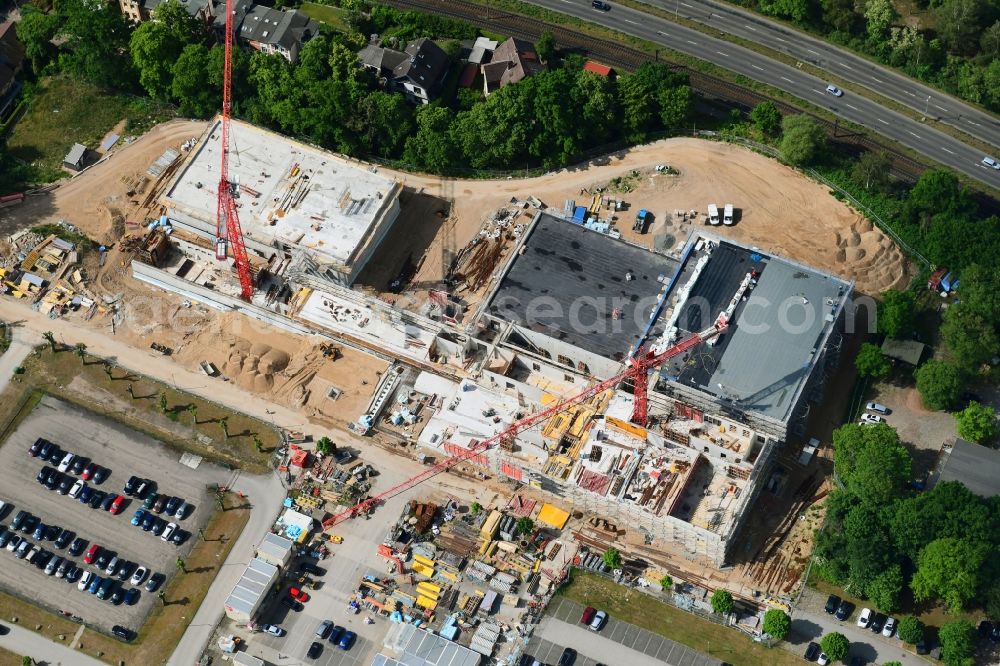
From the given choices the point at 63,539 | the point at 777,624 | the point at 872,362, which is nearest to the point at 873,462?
the point at 872,362

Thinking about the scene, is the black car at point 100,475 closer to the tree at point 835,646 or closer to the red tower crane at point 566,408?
the red tower crane at point 566,408

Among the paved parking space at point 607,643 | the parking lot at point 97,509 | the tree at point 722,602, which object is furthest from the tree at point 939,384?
the parking lot at point 97,509

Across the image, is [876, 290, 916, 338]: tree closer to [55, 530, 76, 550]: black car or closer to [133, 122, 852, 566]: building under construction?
Result: [133, 122, 852, 566]: building under construction

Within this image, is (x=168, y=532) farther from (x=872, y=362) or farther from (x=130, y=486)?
(x=872, y=362)

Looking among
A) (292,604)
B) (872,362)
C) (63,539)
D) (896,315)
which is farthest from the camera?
(896,315)

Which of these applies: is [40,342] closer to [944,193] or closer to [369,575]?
[369,575]

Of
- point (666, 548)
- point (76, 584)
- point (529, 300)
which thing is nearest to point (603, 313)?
point (529, 300)
